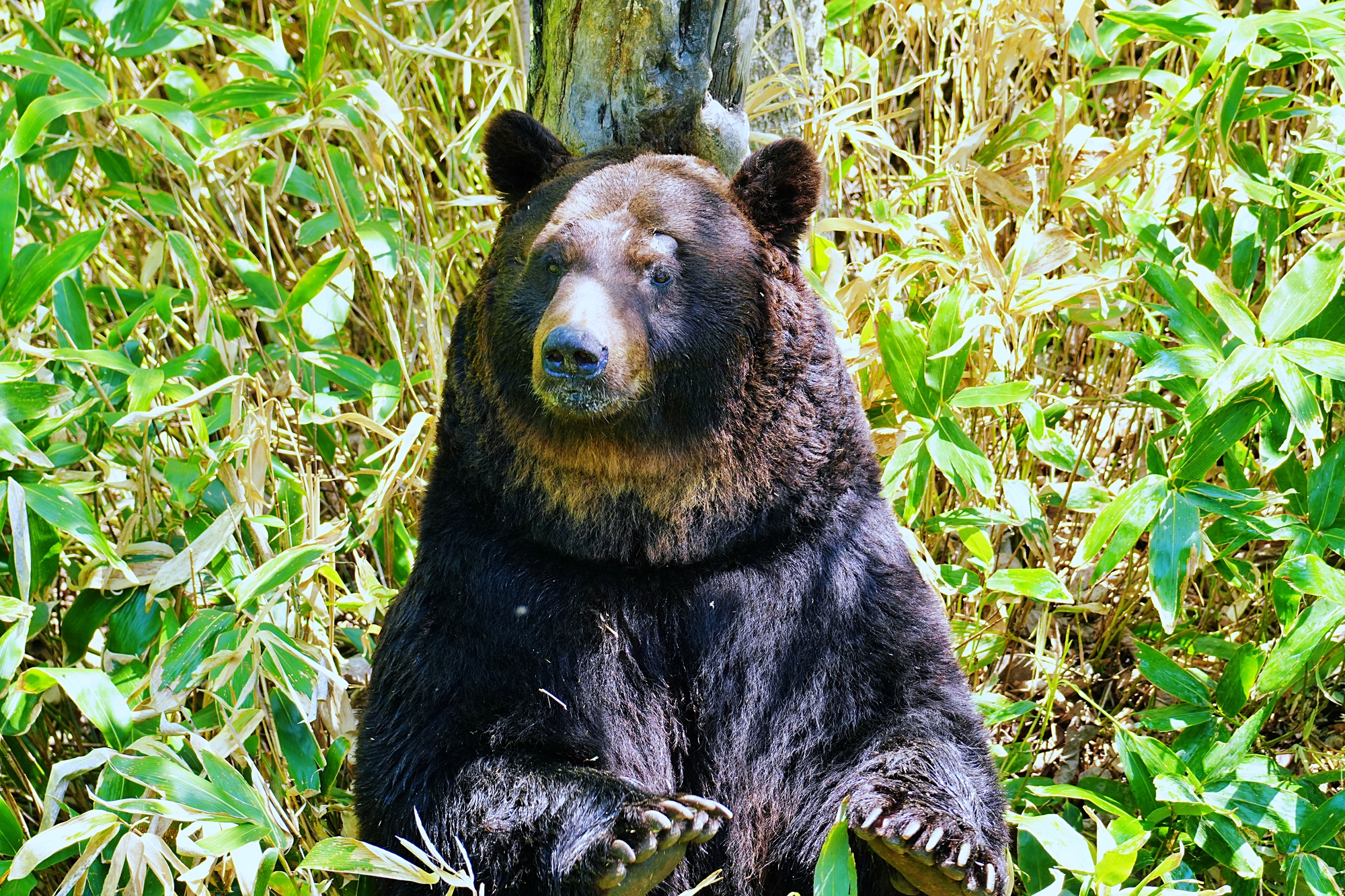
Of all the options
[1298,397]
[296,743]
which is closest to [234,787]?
[296,743]

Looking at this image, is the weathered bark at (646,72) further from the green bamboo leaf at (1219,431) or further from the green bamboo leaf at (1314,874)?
the green bamboo leaf at (1314,874)

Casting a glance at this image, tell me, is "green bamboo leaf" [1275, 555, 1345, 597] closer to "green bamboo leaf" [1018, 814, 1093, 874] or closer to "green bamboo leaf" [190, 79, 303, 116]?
"green bamboo leaf" [1018, 814, 1093, 874]

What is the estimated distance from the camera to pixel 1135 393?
13.5ft

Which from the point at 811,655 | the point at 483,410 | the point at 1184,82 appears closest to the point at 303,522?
the point at 483,410

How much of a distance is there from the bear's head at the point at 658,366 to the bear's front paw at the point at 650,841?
0.63m

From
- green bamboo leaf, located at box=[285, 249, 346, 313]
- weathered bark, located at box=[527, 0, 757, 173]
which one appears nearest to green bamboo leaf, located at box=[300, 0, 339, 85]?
green bamboo leaf, located at box=[285, 249, 346, 313]

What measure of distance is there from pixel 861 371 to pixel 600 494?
4.94 ft

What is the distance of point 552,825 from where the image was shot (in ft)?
9.64

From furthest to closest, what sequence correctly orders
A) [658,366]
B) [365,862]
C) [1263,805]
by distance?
[1263,805], [658,366], [365,862]

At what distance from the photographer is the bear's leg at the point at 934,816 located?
2932mm

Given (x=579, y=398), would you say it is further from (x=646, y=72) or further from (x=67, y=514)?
(x=67, y=514)

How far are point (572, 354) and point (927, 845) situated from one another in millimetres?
1383

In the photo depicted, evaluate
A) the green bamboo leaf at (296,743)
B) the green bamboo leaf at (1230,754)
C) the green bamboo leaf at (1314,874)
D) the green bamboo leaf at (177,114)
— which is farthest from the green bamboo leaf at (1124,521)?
the green bamboo leaf at (177,114)

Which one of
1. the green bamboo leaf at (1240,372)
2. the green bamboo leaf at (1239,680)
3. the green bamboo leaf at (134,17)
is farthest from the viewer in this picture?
the green bamboo leaf at (134,17)
